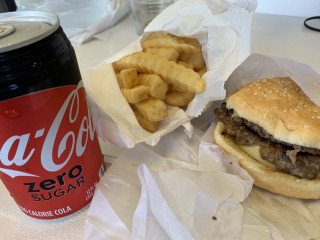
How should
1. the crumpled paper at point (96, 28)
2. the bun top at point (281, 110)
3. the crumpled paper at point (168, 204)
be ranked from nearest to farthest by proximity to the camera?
the crumpled paper at point (168, 204), the bun top at point (281, 110), the crumpled paper at point (96, 28)

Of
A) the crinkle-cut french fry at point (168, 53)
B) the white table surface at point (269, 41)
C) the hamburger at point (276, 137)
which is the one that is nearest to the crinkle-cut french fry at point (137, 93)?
the crinkle-cut french fry at point (168, 53)

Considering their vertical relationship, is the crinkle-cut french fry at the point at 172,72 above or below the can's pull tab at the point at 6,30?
below

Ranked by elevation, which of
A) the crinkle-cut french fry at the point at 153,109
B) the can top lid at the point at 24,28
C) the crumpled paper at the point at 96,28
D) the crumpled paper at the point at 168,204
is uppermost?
the can top lid at the point at 24,28

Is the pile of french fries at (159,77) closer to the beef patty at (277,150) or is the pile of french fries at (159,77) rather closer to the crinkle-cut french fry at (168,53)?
the crinkle-cut french fry at (168,53)

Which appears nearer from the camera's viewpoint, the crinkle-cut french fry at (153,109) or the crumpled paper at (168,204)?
the crumpled paper at (168,204)

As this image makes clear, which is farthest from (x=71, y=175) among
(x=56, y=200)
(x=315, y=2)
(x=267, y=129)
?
(x=315, y=2)

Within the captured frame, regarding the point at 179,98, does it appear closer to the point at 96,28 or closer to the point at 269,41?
the point at 269,41

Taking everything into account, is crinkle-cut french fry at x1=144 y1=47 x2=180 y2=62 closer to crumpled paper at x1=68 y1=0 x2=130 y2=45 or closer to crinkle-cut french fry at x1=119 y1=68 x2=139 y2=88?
crinkle-cut french fry at x1=119 y1=68 x2=139 y2=88
